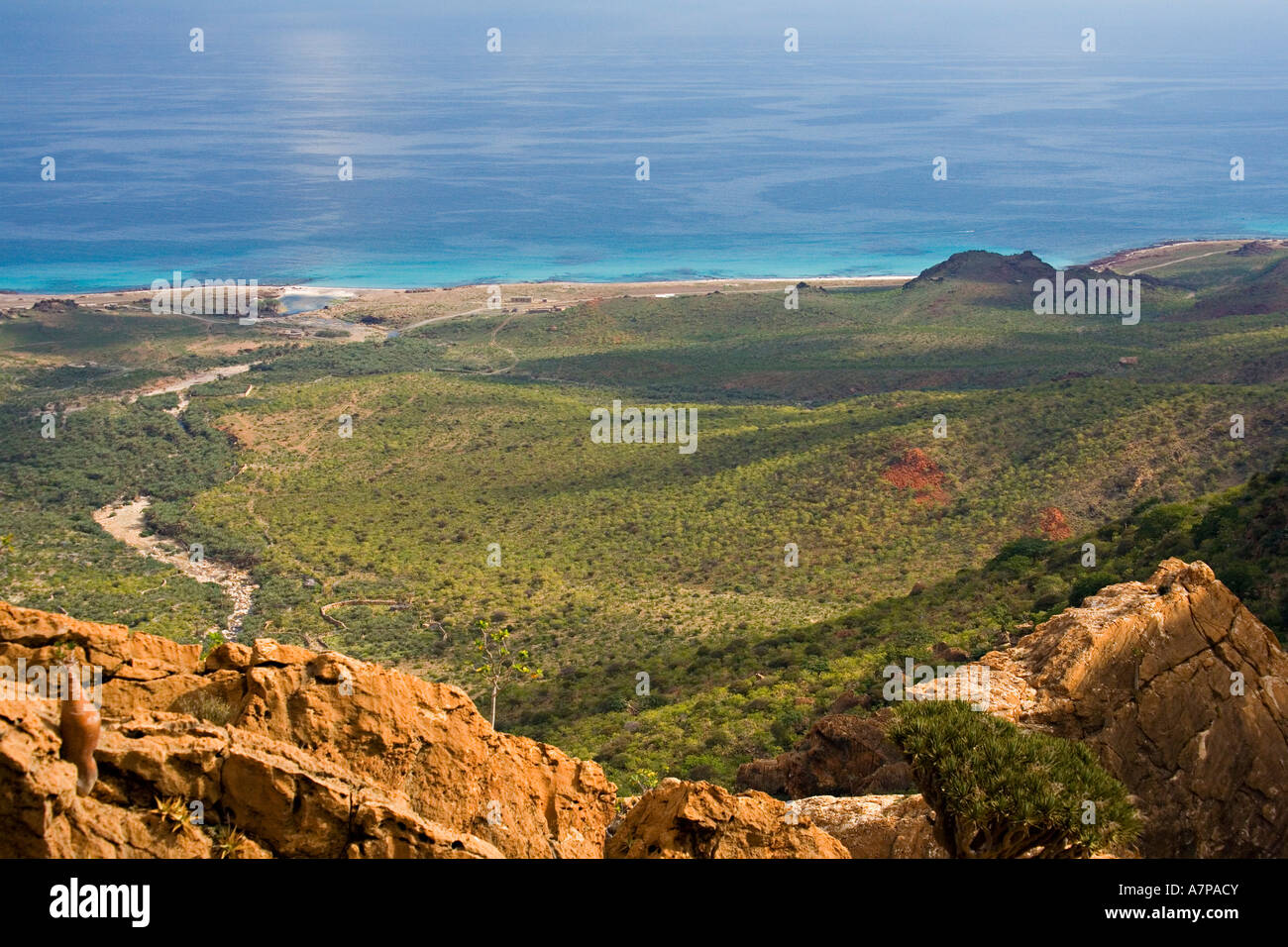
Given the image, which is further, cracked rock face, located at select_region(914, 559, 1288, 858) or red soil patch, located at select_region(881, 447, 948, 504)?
red soil patch, located at select_region(881, 447, 948, 504)

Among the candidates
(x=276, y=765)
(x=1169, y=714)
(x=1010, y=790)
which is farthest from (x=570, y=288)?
(x=276, y=765)

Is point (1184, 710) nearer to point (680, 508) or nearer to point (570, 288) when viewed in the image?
point (680, 508)

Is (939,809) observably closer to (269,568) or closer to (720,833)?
(720,833)

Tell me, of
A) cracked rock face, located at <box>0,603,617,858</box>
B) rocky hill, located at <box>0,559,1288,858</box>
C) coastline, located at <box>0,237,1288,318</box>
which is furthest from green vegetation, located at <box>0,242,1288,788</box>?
coastline, located at <box>0,237,1288,318</box>

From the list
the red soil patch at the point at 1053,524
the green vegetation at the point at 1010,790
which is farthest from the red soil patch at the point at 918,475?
the green vegetation at the point at 1010,790

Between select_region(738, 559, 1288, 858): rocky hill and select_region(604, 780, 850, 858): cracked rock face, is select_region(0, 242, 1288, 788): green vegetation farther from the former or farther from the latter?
select_region(604, 780, 850, 858): cracked rock face

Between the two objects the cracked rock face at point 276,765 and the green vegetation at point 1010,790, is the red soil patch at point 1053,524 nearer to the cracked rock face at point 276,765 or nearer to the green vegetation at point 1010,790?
the green vegetation at point 1010,790

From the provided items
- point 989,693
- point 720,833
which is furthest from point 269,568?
point 720,833
